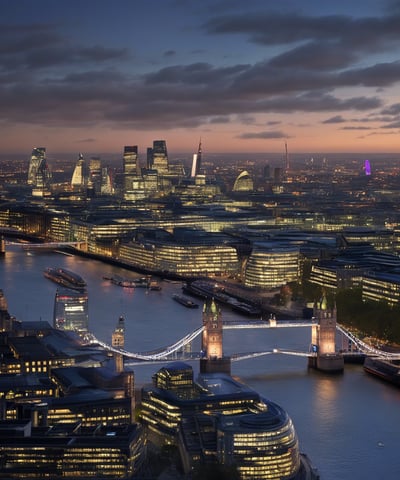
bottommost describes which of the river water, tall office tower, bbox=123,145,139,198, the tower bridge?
the river water

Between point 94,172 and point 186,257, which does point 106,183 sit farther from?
point 186,257

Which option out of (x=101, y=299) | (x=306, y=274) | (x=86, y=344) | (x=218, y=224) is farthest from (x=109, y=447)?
(x=218, y=224)

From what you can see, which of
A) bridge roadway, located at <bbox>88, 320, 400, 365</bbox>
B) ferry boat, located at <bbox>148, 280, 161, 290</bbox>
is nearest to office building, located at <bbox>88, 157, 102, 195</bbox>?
ferry boat, located at <bbox>148, 280, 161, 290</bbox>

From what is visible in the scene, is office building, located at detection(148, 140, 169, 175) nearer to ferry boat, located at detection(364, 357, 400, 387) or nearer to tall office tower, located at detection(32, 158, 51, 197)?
tall office tower, located at detection(32, 158, 51, 197)

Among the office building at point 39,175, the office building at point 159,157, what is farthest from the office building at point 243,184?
the office building at point 39,175

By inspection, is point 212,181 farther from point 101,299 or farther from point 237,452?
point 237,452

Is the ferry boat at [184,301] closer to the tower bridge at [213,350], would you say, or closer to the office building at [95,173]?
the tower bridge at [213,350]
